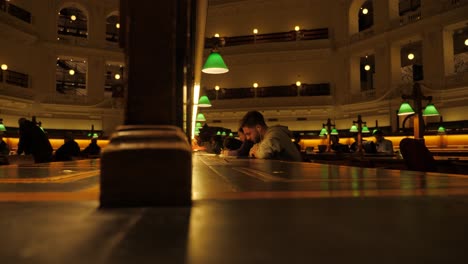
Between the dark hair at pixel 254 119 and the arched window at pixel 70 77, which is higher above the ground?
the arched window at pixel 70 77

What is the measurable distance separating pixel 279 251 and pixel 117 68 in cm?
2856

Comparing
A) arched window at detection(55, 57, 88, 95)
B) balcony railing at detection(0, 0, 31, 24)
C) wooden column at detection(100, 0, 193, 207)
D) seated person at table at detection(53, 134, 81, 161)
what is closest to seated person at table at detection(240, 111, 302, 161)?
wooden column at detection(100, 0, 193, 207)

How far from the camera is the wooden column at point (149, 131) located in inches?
28.0

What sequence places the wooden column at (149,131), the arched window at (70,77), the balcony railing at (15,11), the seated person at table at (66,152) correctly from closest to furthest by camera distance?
the wooden column at (149,131)
the seated person at table at (66,152)
the balcony railing at (15,11)
the arched window at (70,77)

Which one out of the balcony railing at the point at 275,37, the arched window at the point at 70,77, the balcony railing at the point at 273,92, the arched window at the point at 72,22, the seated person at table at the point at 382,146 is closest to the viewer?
the seated person at table at the point at 382,146

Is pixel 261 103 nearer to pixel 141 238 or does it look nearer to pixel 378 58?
pixel 378 58

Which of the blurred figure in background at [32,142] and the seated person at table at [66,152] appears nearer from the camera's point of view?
the blurred figure in background at [32,142]

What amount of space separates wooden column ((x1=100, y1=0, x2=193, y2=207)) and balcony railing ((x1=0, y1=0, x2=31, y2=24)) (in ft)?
58.2

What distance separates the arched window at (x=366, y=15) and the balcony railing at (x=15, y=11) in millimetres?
17953

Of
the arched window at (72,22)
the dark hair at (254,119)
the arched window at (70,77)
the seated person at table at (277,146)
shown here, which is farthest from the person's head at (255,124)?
the arched window at (72,22)

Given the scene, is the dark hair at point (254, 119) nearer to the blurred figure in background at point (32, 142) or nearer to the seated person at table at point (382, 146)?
the blurred figure in background at point (32, 142)

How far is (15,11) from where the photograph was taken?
1648 cm

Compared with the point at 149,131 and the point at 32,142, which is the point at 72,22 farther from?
the point at 149,131

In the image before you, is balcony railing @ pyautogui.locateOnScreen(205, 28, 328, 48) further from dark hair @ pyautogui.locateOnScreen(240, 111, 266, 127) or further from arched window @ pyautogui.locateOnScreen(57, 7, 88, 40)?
dark hair @ pyautogui.locateOnScreen(240, 111, 266, 127)
